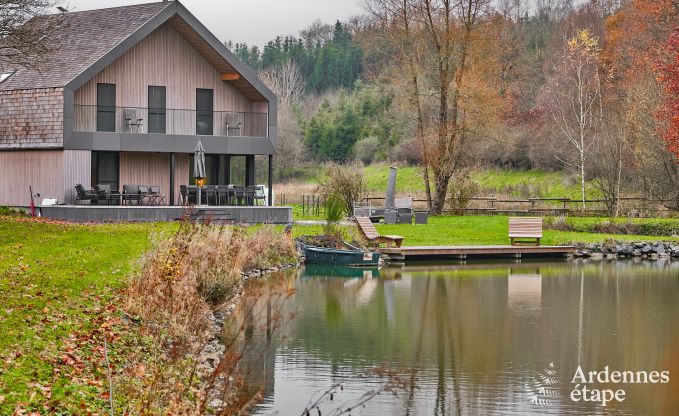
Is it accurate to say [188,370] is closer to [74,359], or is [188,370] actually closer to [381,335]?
[74,359]

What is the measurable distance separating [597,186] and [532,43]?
2584 cm

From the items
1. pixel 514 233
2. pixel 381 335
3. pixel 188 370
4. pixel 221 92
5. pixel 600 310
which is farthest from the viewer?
pixel 221 92

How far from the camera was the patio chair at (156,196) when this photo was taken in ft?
116

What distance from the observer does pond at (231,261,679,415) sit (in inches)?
509

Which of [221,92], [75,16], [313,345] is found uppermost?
[75,16]

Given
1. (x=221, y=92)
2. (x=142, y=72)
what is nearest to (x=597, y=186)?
(x=221, y=92)

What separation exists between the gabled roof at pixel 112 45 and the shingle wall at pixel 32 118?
1.13 feet

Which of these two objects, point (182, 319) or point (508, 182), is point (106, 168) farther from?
point (508, 182)

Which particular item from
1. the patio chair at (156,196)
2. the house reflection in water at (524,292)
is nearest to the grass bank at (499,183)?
the patio chair at (156,196)

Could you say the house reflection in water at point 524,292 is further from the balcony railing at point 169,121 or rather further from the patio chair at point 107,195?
the patio chair at point 107,195

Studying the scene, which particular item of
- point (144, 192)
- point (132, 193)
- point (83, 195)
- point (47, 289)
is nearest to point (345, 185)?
point (144, 192)

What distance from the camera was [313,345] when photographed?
16547 mm

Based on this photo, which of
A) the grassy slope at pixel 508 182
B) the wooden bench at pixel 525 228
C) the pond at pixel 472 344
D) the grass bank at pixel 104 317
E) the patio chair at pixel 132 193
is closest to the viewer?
the grass bank at pixel 104 317

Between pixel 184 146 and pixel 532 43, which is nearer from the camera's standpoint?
pixel 184 146
